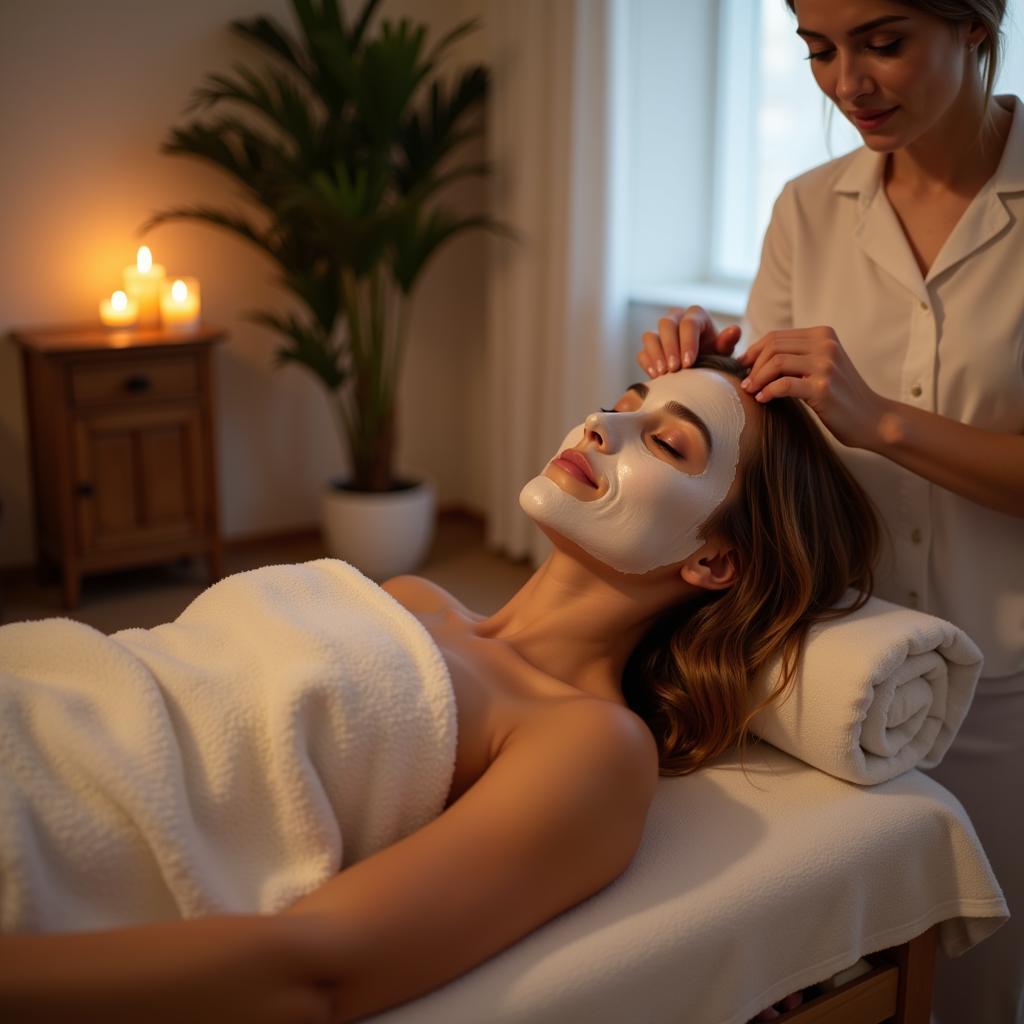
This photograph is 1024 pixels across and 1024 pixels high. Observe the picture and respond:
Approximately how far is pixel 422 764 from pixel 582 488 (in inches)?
15.8

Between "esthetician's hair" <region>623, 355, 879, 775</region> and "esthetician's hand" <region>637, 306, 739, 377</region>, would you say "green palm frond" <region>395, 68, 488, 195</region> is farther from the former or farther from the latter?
"esthetician's hair" <region>623, 355, 879, 775</region>

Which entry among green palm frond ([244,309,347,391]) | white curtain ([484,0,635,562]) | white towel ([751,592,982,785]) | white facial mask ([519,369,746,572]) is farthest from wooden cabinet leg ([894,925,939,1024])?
green palm frond ([244,309,347,391])

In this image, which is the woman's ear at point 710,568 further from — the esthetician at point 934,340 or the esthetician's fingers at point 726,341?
the esthetician's fingers at point 726,341

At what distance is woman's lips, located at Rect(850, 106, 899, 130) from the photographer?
150 centimetres

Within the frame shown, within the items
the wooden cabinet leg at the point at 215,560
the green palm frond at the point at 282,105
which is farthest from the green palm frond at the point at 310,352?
the wooden cabinet leg at the point at 215,560

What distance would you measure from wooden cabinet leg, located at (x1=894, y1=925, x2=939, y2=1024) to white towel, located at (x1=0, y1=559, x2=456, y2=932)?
0.62m

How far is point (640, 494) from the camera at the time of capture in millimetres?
1480

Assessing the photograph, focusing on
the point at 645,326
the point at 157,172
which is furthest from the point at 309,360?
the point at 645,326

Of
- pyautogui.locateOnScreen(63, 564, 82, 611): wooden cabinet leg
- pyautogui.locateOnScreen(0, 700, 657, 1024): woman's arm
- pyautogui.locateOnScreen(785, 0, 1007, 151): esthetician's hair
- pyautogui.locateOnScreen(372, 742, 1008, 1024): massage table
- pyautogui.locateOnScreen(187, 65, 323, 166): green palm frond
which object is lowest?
pyautogui.locateOnScreen(63, 564, 82, 611): wooden cabinet leg

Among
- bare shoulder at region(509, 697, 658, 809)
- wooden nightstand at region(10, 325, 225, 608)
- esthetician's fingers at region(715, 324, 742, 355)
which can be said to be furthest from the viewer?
wooden nightstand at region(10, 325, 225, 608)

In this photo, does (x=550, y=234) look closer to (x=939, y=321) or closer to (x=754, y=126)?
(x=754, y=126)

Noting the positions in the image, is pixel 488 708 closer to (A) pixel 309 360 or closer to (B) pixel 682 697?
(B) pixel 682 697

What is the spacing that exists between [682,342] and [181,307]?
2379mm

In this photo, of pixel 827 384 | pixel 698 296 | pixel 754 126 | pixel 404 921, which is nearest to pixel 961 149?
pixel 827 384
